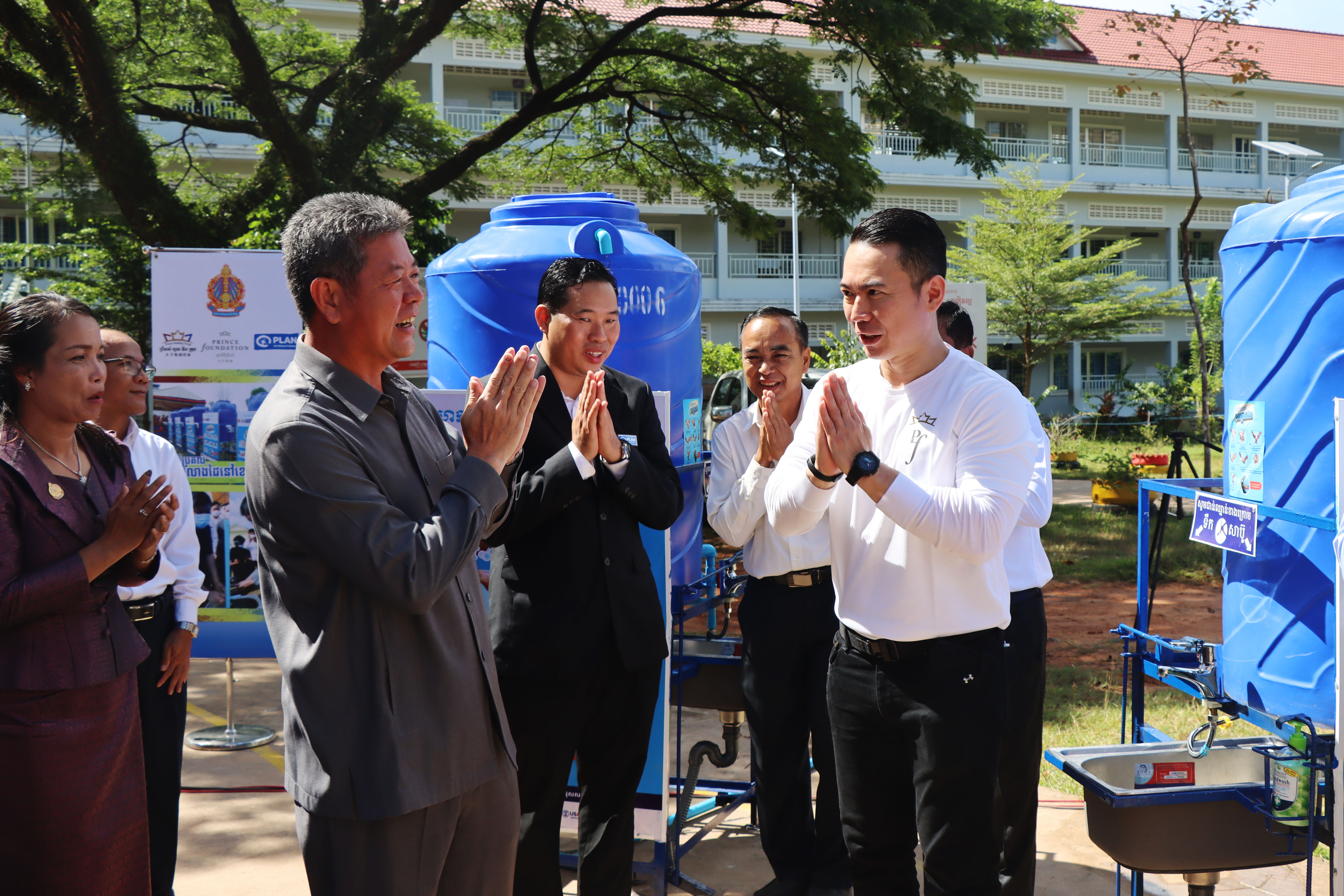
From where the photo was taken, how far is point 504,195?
19703 mm

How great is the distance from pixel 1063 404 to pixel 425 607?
117 feet

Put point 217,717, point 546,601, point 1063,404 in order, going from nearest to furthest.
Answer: point 546,601 → point 217,717 → point 1063,404

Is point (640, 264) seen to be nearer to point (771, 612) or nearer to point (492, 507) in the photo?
point (771, 612)

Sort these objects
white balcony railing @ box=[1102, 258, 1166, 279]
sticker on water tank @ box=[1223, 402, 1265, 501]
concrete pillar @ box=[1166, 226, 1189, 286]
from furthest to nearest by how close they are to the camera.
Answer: concrete pillar @ box=[1166, 226, 1189, 286], white balcony railing @ box=[1102, 258, 1166, 279], sticker on water tank @ box=[1223, 402, 1265, 501]

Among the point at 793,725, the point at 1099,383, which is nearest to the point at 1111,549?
the point at 793,725

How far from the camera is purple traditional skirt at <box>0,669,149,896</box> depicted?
89.9 inches

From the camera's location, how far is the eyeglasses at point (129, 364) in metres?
3.39

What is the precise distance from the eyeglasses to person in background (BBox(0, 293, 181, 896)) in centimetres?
78

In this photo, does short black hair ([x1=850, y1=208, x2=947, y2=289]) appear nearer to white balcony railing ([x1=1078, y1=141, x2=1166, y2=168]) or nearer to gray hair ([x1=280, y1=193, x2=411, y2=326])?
A: gray hair ([x1=280, y1=193, x2=411, y2=326])

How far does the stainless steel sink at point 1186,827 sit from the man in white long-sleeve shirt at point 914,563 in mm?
585

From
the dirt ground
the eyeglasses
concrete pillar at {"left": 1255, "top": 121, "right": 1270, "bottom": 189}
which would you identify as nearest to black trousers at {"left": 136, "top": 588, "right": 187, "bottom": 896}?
the eyeglasses

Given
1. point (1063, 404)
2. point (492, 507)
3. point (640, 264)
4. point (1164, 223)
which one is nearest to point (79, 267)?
point (640, 264)

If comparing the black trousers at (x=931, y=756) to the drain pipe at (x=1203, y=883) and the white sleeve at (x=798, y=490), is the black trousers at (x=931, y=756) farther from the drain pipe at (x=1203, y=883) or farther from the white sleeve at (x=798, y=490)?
the drain pipe at (x=1203, y=883)

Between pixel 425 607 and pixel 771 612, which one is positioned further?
pixel 771 612
